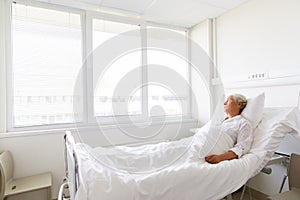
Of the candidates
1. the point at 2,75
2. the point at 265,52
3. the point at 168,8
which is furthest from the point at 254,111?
the point at 2,75

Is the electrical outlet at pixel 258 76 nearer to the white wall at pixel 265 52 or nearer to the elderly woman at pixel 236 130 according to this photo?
the white wall at pixel 265 52

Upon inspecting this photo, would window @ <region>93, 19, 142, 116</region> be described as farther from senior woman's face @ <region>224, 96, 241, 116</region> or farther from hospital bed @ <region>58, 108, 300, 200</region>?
senior woman's face @ <region>224, 96, 241, 116</region>

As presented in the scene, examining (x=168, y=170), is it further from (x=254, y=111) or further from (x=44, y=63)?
(x=44, y=63)

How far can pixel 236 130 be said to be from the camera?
1653mm

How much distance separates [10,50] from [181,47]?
2.12 meters

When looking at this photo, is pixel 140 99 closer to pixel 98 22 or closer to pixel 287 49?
pixel 98 22

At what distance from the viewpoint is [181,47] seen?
111 inches

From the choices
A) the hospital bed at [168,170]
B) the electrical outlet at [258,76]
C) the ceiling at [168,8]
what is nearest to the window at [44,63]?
the ceiling at [168,8]

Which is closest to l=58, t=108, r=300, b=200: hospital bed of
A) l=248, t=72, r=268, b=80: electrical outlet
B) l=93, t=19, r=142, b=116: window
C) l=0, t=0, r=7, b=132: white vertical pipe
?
l=248, t=72, r=268, b=80: electrical outlet

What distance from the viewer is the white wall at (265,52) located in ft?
5.89

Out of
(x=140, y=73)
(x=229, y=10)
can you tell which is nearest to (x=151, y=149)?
(x=140, y=73)

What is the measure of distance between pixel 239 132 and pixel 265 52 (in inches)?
39.1

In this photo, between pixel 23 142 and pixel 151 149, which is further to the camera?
pixel 23 142

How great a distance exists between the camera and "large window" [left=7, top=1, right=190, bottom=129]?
2.11 metres
